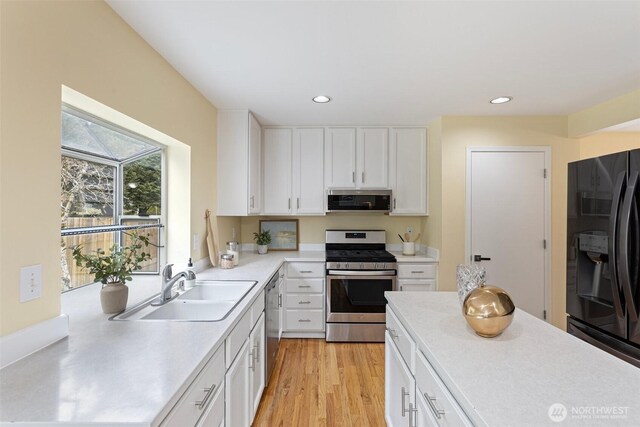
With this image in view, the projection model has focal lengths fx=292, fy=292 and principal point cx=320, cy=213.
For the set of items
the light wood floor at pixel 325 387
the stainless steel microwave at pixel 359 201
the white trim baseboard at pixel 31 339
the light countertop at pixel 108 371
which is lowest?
the light wood floor at pixel 325 387

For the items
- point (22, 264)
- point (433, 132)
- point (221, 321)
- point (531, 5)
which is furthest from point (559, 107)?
point (22, 264)

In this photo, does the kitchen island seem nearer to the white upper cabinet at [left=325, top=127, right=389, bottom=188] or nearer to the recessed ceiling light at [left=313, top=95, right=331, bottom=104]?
the recessed ceiling light at [left=313, top=95, right=331, bottom=104]

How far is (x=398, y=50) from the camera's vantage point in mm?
1776

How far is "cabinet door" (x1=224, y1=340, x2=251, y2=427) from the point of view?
136 cm

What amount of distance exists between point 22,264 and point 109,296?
450 mm

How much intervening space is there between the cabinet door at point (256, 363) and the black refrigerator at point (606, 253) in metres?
2.18

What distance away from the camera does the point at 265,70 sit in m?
2.03

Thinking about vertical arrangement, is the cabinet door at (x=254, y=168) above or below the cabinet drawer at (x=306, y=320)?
above

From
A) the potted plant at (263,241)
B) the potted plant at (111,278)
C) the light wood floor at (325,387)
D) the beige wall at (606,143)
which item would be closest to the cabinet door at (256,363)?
the light wood floor at (325,387)

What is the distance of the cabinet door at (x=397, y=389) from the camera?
4.38ft

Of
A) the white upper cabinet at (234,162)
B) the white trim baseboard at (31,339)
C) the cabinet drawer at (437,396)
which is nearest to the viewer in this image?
the cabinet drawer at (437,396)

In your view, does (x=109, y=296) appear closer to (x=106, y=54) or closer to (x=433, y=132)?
(x=106, y=54)

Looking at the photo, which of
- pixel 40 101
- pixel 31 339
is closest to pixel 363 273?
pixel 31 339

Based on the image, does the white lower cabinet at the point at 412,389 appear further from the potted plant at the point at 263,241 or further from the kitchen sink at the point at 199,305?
the potted plant at the point at 263,241
